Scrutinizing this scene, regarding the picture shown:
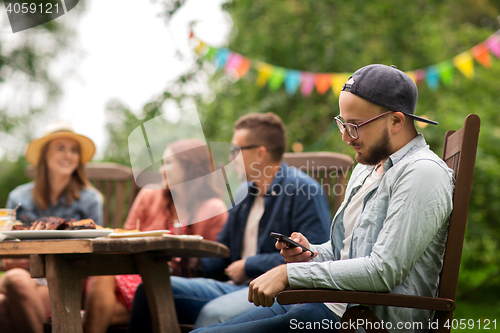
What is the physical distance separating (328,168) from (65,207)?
5.51 ft

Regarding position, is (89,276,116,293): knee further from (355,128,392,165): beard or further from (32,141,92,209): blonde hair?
(355,128,392,165): beard

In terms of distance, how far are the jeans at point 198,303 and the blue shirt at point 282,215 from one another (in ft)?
0.64

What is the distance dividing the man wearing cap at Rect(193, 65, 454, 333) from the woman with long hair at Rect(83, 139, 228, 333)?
2.39ft

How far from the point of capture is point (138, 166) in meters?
1.95

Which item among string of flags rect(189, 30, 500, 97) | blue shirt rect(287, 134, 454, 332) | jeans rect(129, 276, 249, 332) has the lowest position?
jeans rect(129, 276, 249, 332)

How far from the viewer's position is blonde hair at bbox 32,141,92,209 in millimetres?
3057

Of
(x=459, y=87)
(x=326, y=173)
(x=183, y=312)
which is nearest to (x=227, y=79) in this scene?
(x=459, y=87)

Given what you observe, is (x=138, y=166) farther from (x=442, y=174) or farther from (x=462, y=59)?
(x=462, y=59)

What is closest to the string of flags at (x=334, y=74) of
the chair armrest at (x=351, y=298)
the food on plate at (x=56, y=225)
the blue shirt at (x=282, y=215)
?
the blue shirt at (x=282, y=215)

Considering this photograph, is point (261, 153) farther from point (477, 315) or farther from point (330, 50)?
point (330, 50)

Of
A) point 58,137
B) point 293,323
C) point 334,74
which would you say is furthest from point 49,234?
point 334,74

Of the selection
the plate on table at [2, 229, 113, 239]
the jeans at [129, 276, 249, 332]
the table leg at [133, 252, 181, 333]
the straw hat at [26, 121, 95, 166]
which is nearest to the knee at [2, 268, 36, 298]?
the jeans at [129, 276, 249, 332]

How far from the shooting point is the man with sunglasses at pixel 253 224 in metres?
2.21

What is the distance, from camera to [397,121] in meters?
1.46
